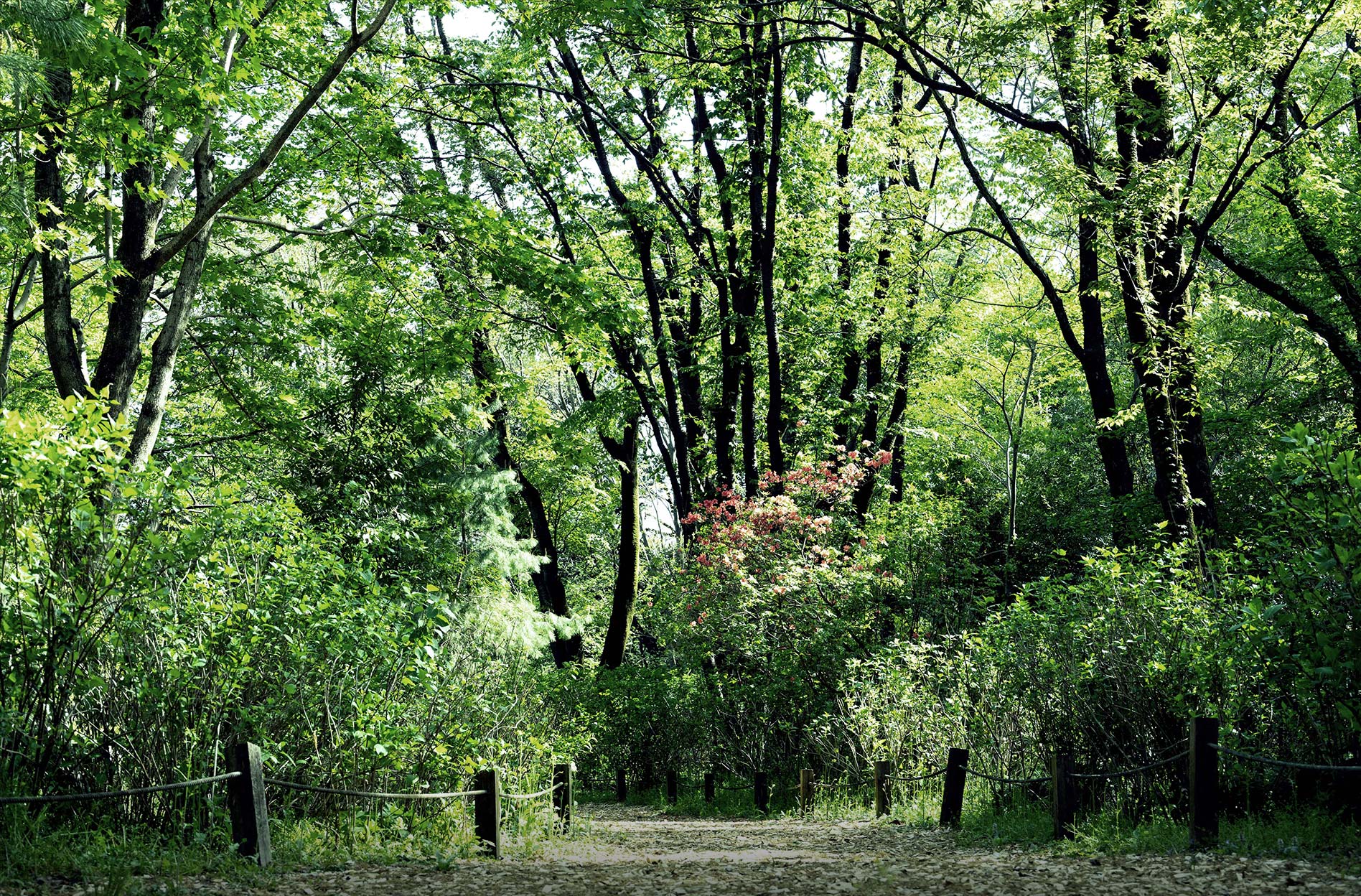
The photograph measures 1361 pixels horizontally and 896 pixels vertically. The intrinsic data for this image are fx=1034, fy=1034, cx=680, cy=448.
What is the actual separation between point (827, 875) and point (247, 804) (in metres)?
3.39

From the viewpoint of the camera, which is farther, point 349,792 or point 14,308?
point 14,308

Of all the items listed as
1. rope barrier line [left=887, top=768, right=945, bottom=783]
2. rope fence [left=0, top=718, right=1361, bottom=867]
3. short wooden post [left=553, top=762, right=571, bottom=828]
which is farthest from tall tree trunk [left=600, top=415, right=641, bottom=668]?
short wooden post [left=553, top=762, right=571, bottom=828]

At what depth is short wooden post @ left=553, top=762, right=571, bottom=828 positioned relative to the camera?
928cm

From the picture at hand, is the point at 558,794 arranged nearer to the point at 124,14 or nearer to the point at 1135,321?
the point at 1135,321

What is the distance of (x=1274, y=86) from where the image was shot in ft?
37.4

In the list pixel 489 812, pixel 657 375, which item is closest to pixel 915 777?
pixel 489 812

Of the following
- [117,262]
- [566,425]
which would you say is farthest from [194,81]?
[566,425]

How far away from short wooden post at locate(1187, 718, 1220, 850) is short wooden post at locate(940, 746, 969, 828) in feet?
9.08

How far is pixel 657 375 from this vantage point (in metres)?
24.0

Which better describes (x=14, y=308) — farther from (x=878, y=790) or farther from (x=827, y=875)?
(x=827, y=875)

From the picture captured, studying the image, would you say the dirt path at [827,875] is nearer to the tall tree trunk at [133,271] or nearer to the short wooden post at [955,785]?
the short wooden post at [955,785]

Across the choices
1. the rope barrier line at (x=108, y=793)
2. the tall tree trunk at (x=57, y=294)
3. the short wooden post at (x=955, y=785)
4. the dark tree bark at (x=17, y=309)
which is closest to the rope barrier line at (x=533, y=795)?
the rope barrier line at (x=108, y=793)

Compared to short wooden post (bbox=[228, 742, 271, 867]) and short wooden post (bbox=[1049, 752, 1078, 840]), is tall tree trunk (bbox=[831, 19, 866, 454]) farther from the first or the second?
short wooden post (bbox=[228, 742, 271, 867])

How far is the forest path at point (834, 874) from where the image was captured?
17.7 feet
